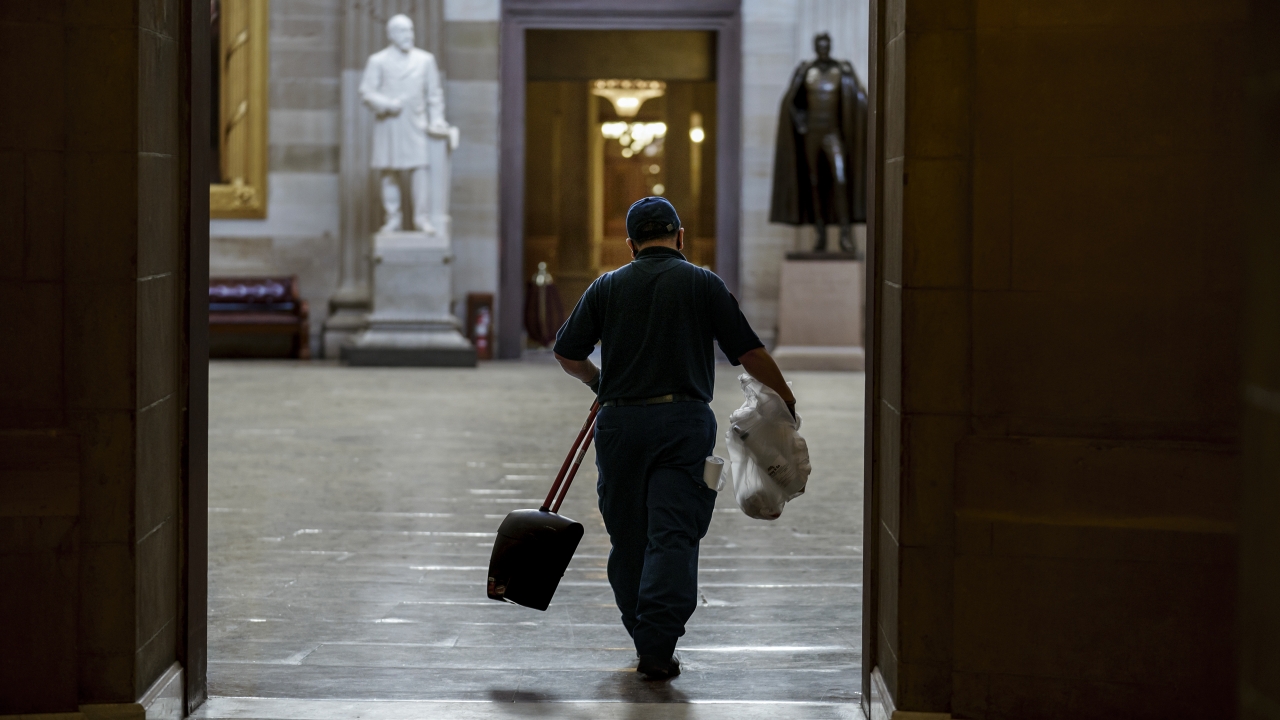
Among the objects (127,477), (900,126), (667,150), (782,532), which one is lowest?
(782,532)

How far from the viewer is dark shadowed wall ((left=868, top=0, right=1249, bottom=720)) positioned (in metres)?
3.72

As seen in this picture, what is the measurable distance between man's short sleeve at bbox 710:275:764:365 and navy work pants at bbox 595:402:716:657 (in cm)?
20

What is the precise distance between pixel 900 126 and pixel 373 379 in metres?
11.6

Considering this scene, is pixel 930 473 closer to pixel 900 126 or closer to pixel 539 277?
pixel 900 126

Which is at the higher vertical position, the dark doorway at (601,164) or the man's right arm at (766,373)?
the dark doorway at (601,164)

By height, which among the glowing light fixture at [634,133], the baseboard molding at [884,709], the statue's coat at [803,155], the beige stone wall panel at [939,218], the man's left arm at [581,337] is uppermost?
the glowing light fixture at [634,133]

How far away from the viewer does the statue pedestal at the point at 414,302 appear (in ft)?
54.6

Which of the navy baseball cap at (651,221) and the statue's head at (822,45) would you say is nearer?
the navy baseball cap at (651,221)

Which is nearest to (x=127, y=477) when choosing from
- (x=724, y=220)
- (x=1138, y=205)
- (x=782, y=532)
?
(x=1138, y=205)

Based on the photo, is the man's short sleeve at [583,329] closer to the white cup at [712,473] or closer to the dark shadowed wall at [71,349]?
the white cup at [712,473]

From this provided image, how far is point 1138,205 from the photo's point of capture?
148 inches

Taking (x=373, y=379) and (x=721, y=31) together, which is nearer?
(x=373, y=379)

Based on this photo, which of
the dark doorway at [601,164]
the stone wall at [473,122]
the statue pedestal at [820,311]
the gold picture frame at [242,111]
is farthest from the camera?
the dark doorway at [601,164]

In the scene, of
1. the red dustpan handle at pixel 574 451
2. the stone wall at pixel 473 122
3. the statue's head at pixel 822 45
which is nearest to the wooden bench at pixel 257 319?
the stone wall at pixel 473 122
